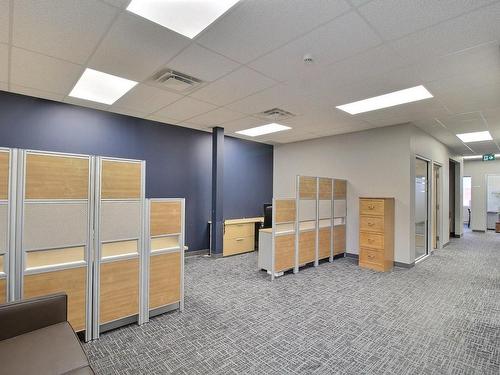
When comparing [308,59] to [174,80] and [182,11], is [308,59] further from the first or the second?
[174,80]

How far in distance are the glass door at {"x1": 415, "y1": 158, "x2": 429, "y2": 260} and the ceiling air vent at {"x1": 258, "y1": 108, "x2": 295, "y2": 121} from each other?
271 centimetres

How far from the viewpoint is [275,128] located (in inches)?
208

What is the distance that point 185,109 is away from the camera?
4168 mm

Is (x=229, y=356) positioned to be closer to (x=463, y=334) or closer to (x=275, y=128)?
(x=463, y=334)

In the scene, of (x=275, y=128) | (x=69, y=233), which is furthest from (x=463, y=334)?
(x=275, y=128)

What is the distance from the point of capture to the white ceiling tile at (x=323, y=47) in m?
2.04

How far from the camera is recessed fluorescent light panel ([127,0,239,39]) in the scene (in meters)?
1.83

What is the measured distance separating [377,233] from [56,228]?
441 centimetres

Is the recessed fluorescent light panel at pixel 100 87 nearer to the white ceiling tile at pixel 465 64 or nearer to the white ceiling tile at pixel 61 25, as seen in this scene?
the white ceiling tile at pixel 61 25

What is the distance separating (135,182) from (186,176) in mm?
2791

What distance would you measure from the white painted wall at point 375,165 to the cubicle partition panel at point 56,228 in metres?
4.69

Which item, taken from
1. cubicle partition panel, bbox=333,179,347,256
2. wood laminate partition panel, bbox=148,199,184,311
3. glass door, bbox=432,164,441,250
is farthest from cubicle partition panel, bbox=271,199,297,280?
glass door, bbox=432,164,441,250

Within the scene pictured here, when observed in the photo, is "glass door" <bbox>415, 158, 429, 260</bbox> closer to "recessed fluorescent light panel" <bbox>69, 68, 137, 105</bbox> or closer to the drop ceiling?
the drop ceiling

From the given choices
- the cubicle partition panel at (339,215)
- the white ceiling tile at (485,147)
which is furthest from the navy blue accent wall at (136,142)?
the white ceiling tile at (485,147)
